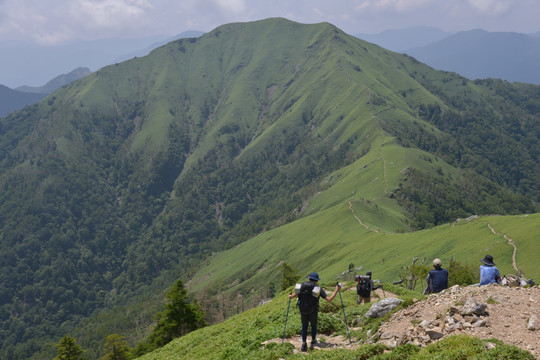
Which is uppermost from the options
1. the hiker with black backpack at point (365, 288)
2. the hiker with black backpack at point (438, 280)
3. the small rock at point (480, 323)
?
the small rock at point (480, 323)

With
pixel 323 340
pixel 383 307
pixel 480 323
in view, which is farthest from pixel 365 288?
pixel 480 323

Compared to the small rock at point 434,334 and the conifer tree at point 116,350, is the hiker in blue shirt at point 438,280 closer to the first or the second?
the small rock at point 434,334

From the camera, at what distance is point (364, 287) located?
33.1 metres

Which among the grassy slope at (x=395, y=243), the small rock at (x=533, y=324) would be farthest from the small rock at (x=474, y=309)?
the grassy slope at (x=395, y=243)

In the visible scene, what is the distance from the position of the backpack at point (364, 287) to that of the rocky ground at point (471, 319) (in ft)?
30.9

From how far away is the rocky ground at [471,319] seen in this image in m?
17.3

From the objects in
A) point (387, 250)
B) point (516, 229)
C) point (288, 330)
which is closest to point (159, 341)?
point (288, 330)

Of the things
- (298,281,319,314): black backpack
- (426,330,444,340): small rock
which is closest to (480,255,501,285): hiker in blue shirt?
(426,330,444,340): small rock

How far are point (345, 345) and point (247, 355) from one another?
604 cm

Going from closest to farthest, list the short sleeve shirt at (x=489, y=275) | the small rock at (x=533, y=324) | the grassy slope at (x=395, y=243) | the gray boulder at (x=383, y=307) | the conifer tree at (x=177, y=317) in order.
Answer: the small rock at (x=533, y=324)
the short sleeve shirt at (x=489, y=275)
the gray boulder at (x=383, y=307)
the conifer tree at (x=177, y=317)
the grassy slope at (x=395, y=243)

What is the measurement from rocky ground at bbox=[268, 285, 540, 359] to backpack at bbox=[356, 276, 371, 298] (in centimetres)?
942

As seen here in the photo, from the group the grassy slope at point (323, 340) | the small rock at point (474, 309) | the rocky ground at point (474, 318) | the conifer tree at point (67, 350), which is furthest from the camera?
the conifer tree at point (67, 350)

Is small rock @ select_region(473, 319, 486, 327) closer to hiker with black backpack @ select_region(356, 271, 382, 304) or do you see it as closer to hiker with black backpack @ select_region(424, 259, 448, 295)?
hiker with black backpack @ select_region(424, 259, 448, 295)

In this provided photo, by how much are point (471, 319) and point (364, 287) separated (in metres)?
14.8
